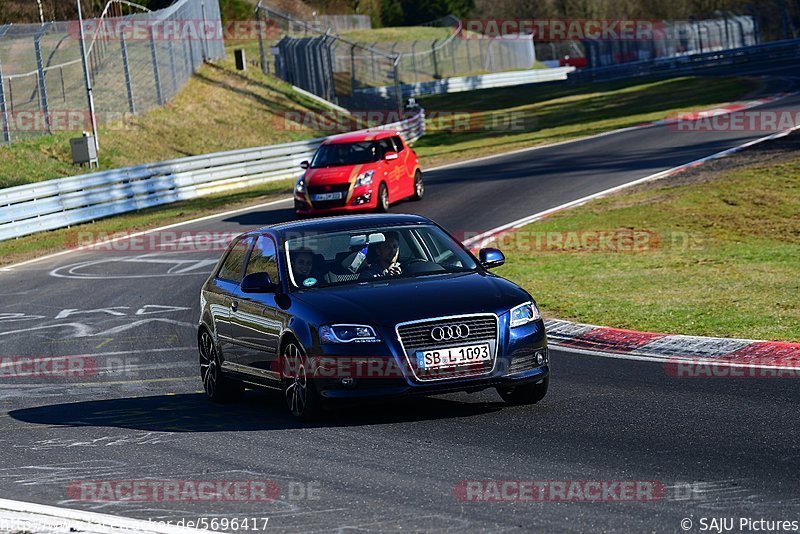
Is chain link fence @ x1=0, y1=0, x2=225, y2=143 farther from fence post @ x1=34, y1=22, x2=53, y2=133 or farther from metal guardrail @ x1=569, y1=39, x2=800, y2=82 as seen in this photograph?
metal guardrail @ x1=569, y1=39, x2=800, y2=82

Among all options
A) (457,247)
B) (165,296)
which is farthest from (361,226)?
(165,296)

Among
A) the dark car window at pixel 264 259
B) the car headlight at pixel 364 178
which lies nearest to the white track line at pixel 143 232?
the car headlight at pixel 364 178

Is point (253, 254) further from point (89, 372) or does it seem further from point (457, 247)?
point (89, 372)

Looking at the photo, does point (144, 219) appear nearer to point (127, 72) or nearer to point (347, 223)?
A: point (127, 72)

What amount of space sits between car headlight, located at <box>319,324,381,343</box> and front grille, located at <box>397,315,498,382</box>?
0.71 feet

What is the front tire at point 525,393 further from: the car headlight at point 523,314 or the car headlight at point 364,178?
the car headlight at point 364,178

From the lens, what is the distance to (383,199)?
26219 mm

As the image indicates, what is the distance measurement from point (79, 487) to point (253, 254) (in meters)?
3.63

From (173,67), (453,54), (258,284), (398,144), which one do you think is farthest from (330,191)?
(453,54)

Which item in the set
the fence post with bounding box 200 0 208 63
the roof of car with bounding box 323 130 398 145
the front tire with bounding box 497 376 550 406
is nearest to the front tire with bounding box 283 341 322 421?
the front tire with bounding box 497 376 550 406

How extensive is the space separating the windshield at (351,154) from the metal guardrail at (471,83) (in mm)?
46930

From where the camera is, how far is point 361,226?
10.4 metres

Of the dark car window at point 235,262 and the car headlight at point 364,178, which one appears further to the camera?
the car headlight at point 364,178

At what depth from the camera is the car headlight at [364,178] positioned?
84.9ft
